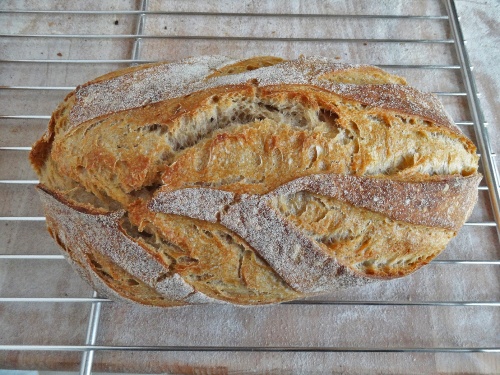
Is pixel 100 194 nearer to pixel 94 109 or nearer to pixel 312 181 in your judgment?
pixel 94 109

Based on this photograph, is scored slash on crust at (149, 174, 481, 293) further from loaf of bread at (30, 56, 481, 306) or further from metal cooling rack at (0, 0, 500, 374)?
metal cooling rack at (0, 0, 500, 374)

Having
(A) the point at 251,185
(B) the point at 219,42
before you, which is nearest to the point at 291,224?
(A) the point at 251,185

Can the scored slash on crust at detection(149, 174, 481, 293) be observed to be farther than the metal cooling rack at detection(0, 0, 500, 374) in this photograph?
No

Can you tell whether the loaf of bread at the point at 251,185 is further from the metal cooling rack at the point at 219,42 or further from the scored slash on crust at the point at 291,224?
the metal cooling rack at the point at 219,42

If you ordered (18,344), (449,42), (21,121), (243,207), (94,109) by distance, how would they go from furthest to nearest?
(449,42) < (21,121) < (18,344) < (94,109) < (243,207)

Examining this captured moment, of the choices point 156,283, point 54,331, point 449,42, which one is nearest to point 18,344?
point 54,331

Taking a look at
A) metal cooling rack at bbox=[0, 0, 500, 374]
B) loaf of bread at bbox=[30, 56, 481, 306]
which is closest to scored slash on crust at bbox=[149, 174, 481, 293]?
loaf of bread at bbox=[30, 56, 481, 306]

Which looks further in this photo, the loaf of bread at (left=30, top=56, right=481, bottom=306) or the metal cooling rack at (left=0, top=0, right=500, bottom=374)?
the metal cooling rack at (left=0, top=0, right=500, bottom=374)

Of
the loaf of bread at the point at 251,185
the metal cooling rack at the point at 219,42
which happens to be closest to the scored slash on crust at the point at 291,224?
the loaf of bread at the point at 251,185
